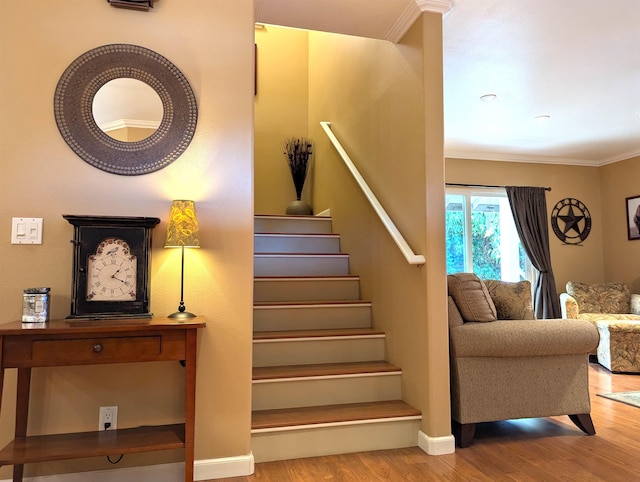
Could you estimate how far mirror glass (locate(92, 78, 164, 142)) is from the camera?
2168 millimetres

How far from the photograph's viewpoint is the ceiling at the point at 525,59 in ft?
8.93

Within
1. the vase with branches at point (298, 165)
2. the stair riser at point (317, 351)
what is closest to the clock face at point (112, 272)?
the stair riser at point (317, 351)

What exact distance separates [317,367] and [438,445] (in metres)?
0.84

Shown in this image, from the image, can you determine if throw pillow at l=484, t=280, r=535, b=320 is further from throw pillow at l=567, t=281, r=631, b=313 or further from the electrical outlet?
throw pillow at l=567, t=281, r=631, b=313

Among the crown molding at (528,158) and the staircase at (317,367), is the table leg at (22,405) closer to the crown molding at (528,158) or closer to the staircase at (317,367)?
the staircase at (317,367)

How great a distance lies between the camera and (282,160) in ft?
17.7

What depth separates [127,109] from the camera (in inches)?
86.3

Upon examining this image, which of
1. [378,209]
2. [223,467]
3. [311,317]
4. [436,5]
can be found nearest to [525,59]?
[436,5]

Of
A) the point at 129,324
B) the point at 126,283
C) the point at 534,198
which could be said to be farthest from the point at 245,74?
the point at 534,198

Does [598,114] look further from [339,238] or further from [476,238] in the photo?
[339,238]

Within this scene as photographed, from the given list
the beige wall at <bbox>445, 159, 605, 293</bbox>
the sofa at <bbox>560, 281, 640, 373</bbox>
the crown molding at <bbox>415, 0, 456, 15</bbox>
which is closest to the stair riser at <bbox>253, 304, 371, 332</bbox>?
the crown molding at <bbox>415, 0, 456, 15</bbox>

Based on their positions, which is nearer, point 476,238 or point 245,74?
point 245,74

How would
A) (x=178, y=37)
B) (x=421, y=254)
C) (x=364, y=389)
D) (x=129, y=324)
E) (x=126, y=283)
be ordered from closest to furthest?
(x=129, y=324) → (x=126, y=283) → (x=178, y=37) → (x=421, y=254) → (x=364, y=389)

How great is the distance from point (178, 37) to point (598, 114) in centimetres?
422
